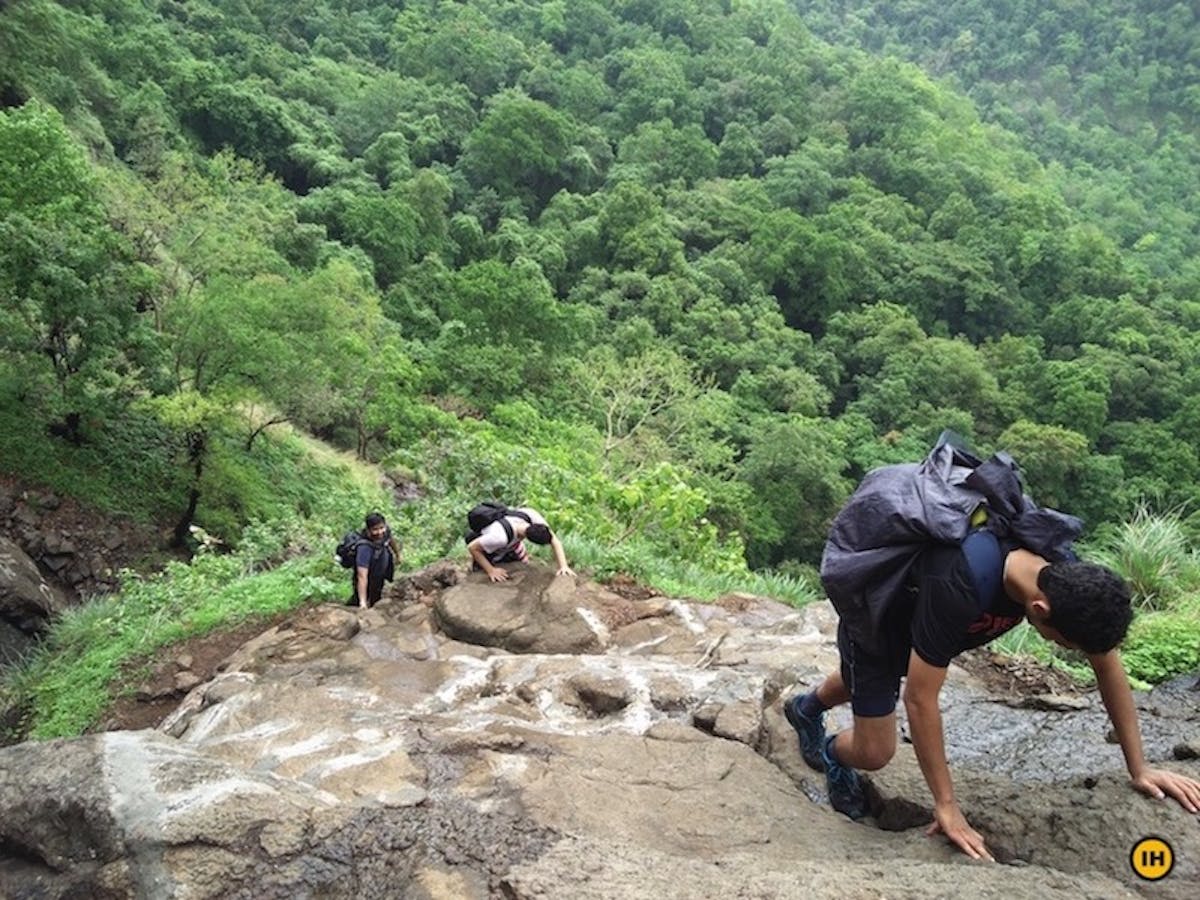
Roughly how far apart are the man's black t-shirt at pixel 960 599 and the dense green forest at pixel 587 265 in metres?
4.92

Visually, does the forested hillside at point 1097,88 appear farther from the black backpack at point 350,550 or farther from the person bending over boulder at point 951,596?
the person bending over boulder at point 951,596

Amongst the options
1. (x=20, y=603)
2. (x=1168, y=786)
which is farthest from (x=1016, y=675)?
(x=20, y=603)

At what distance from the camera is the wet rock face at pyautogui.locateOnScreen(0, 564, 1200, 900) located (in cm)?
231

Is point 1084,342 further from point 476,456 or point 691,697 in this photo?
point 691,697

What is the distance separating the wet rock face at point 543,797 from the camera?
91.1 inches

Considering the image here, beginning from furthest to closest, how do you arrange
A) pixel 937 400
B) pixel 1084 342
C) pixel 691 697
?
pixel 1084 342 → pixel 937 400 → pixel 691 697

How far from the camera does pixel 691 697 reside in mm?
4680

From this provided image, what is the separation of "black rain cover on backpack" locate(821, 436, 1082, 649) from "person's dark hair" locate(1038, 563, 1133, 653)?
→ 206 mm

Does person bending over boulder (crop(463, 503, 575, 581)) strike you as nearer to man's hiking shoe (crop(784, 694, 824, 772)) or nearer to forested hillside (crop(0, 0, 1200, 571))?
forested hillside (crop(0, 0, 1200, 571))

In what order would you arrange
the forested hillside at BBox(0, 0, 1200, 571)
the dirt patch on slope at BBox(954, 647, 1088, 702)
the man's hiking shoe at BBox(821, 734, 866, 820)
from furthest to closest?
the forested hillside at BBox(0, 0, 1200, 571), the dirt patch on slope at BBox(954, 647, 1088, 702), the man's hiking shoe at BBox(821, 734, 866, 820)

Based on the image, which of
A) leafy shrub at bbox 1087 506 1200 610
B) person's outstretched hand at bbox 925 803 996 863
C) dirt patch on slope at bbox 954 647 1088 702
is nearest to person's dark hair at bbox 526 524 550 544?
dirt patch on slope at bbox 954 647 1088 702

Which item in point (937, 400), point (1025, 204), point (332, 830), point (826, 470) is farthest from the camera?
point (1025, 204)

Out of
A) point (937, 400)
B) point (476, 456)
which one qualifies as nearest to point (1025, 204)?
point (937, 400)

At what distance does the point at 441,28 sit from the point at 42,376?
48.7 m
